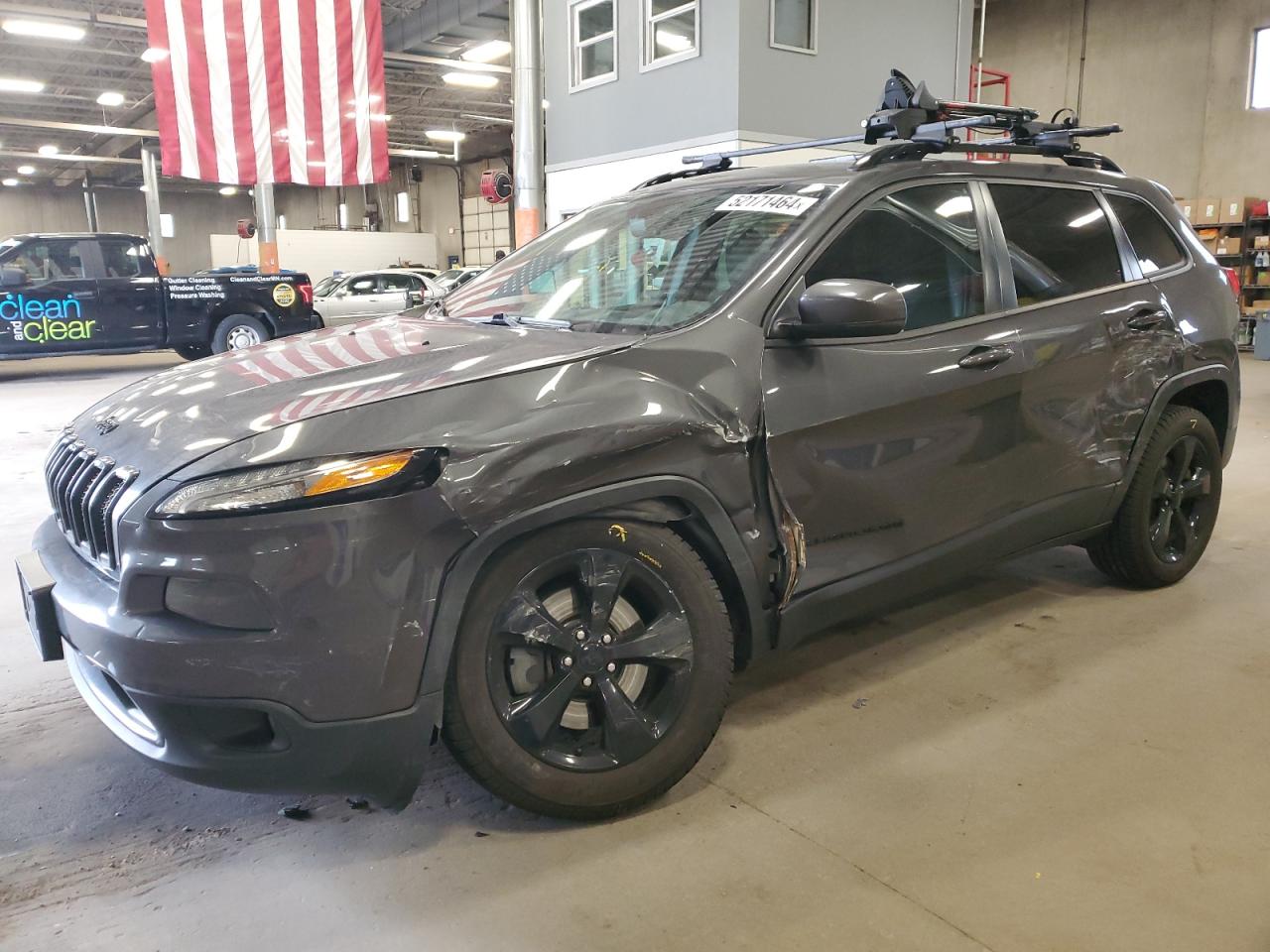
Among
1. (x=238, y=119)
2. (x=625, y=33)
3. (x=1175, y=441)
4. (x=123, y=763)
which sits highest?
(x=625, y=33)

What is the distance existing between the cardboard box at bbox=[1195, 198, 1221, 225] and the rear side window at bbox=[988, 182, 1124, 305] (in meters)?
14.9

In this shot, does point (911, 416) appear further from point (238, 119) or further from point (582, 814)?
point (238, 119)

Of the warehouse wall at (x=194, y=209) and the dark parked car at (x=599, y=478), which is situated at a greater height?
the warehouse wall at (x=194, y=209)

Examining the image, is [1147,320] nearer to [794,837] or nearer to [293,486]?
[794,837]

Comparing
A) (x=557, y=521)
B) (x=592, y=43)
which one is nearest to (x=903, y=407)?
(x=557, y=521)

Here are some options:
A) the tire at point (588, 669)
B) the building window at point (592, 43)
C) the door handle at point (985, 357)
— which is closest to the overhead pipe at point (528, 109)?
the building window at point (592, 43)

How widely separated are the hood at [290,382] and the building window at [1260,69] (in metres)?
17.9

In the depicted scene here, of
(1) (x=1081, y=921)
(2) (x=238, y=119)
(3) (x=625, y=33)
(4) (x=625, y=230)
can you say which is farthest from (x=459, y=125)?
(1) (x=1081, y=921)

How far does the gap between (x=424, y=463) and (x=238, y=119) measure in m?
10.1

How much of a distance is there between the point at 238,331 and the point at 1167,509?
1206 cm

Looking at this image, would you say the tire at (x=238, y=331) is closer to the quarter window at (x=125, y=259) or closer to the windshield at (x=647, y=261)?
the quarter window at (x=125, y=259)

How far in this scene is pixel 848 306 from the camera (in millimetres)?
2428

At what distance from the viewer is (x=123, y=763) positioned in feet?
9.12

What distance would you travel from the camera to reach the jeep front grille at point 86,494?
212 centimetres
